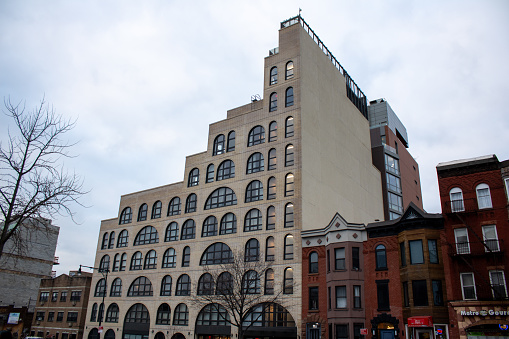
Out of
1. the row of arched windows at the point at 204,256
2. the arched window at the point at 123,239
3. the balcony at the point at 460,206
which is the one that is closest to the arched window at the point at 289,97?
the row of arched windows at the point at 204,256

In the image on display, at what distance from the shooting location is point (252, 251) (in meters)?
47.4

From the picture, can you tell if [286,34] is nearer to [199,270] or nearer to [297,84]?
[297,84]

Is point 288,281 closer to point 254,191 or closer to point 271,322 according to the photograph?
point 271,322

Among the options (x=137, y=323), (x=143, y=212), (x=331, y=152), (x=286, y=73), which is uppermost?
(x=286, y=73)

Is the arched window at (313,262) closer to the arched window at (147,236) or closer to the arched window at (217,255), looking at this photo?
the arched window at (217,255)

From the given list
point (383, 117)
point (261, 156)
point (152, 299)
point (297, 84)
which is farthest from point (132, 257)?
point (383, 117)

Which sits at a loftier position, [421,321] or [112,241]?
[112,241]

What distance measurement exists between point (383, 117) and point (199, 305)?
5145 cm

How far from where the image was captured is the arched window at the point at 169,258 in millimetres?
55200

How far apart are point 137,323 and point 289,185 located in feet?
91.9

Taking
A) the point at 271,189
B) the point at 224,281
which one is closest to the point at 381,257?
the point at 271,189

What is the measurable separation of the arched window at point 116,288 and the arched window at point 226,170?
22.2 metres

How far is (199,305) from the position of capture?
48750 millimetres

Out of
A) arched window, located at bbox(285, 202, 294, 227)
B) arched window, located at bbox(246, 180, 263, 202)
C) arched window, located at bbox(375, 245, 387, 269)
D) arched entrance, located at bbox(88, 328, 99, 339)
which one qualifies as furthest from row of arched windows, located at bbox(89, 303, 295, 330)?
arched window, located at bbox(246, 180, 263, 202)
